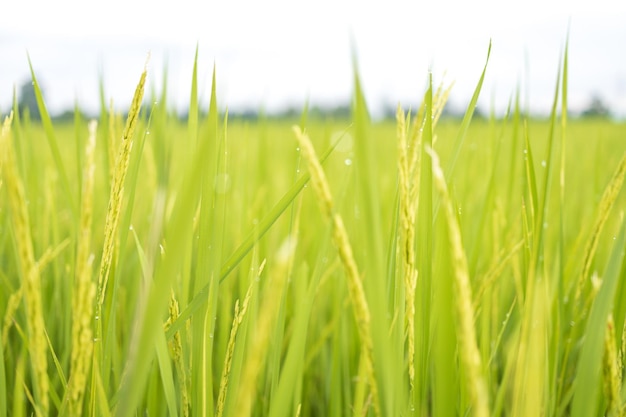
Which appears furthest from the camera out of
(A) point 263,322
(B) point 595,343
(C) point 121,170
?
(B) point 595,343

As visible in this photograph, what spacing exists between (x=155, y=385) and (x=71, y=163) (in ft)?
8.54

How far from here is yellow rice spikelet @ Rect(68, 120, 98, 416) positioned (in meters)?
0.27

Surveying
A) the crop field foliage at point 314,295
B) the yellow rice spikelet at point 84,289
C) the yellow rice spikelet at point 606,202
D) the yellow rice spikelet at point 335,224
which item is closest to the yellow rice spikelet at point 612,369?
the crop field foliage at point 314,295

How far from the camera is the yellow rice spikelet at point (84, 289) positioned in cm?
27

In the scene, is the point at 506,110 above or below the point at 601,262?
above

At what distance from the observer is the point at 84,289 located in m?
0.28

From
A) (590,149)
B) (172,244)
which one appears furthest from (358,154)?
(590,149)

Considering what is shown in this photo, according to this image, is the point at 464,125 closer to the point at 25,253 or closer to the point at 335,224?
the point at 335,224

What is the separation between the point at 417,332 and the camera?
0.47m

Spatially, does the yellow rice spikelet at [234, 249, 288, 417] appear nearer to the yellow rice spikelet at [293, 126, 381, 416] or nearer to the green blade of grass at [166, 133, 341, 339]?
the yellow rice spikelet at [293, 126, 381, 416]

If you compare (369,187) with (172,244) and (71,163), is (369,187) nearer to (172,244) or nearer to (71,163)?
(172,244)

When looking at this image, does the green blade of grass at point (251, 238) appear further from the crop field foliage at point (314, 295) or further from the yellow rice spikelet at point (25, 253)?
the yellow rice spikelet at point (25, 253)

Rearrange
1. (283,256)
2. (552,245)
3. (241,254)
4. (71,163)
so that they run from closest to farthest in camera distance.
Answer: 1. (283,256)
2. (241,254)
3. (552,245)
4. (71,163)

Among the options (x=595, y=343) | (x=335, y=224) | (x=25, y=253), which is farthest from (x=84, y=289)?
(x=595, y=343)
